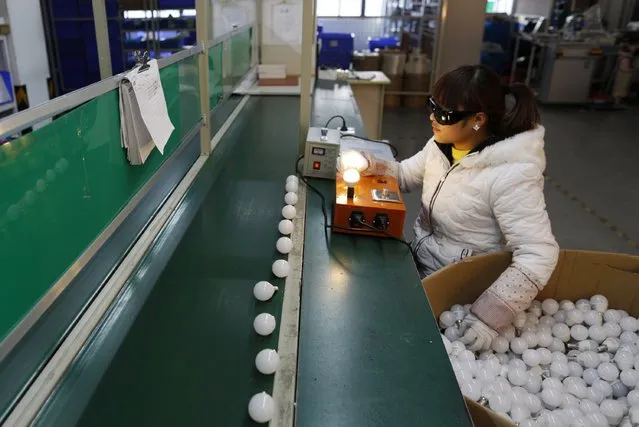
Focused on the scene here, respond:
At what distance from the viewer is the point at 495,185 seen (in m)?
1.46

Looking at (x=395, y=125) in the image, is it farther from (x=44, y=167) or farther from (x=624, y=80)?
(x=44, y=167)

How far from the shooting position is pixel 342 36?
4.95 metres

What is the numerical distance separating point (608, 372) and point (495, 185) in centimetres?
63

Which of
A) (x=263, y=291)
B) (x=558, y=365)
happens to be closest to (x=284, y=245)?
(x=263, y=291)

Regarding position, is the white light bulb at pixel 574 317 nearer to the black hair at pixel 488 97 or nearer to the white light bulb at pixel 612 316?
the white light bulb at pixel 612 316

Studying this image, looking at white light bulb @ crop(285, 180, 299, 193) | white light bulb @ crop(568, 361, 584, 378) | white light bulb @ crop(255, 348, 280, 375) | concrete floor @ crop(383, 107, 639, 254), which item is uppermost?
white light bulb @ crop(285, 180, 299, 193)

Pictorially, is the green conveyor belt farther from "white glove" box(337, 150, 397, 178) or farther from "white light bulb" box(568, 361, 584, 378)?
A: "white light bulb" box(568, 361, 584, 378)

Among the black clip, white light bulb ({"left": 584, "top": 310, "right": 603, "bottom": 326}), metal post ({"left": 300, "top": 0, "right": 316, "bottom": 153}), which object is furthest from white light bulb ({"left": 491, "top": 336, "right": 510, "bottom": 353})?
the black clip

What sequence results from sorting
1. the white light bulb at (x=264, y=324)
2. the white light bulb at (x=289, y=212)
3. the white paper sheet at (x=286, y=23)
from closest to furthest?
the white light bulb at (x=264, y=324) < the white light bulb at (x=289, y=212) < the white paper sheet at (x=286, y=23)

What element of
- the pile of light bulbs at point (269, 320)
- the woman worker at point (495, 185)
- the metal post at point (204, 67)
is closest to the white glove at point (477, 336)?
the woman worker at point (495, 185)

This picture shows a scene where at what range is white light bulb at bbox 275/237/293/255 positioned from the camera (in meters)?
1.47

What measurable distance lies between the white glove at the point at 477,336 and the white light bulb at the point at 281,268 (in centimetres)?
55

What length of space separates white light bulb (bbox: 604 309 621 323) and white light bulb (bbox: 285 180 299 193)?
1.14m

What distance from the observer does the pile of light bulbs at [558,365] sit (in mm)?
1275
